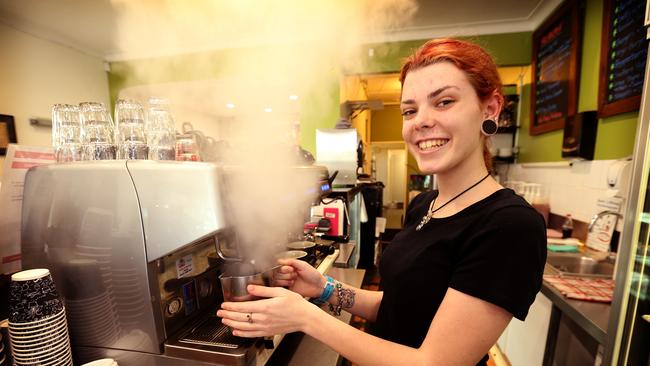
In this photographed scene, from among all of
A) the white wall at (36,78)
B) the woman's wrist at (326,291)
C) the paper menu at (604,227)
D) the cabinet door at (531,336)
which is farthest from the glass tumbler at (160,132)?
the white wall at (36,78)

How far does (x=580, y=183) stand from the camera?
2.19 metres

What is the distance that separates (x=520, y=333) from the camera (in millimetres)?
1866

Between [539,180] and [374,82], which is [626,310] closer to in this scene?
[539,180]

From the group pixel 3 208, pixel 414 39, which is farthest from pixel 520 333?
pixel 414 39

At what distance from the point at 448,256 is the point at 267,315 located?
1.53 ft

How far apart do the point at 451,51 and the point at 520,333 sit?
1949 millimetres

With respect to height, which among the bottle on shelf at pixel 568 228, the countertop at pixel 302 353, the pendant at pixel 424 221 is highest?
the pendant at pixel 424 221

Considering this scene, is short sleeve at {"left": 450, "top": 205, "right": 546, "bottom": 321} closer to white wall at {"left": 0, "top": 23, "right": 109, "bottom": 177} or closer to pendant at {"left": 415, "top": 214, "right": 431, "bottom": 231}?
pendant at {"left": 415, "top": 214, "right": 431, "bottom": 231}

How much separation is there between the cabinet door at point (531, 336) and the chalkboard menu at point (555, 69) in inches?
62.7

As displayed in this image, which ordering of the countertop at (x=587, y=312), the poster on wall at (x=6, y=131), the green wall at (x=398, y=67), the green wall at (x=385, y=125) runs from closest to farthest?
the countertop at (x=587, y=312)
the green wall at (x=398, y=67)
the poster on wall at (x=6, y=131)
the green wall at (x=385, y=125)

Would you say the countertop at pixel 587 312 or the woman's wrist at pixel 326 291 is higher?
the woman's wrist at pixel 326 291

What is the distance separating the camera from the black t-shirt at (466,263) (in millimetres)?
619

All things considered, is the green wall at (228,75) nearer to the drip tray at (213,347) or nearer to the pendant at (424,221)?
the pendant at (424,221)

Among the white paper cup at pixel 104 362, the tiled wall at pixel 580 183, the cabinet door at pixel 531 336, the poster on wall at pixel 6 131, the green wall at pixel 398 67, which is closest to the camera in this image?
the white paper cup at pixel 104 362
